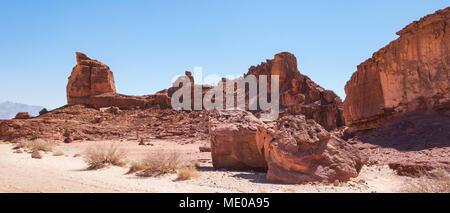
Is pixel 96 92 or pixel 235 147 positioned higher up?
pixel 96 92

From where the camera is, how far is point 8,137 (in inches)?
944

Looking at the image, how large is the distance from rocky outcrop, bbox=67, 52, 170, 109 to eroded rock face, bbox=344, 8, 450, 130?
30.9 meters

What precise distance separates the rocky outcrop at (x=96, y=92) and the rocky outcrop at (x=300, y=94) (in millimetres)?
16645

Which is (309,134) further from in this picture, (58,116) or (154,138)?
(58,116)

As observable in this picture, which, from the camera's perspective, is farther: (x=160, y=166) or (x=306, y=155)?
(x=160, y=166)

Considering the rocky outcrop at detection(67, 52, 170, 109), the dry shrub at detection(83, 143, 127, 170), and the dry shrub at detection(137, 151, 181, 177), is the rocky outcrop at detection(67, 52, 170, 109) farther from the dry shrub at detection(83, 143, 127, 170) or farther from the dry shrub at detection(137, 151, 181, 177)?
the dry shrub at detection(137, 151, 181, 177)

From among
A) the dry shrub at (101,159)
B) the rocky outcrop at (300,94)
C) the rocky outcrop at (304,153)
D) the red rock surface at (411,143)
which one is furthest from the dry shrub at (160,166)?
the rocky outcrop at (300,94)

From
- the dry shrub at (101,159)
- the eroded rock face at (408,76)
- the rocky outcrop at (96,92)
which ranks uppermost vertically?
the rocky outcrop at (96,92)

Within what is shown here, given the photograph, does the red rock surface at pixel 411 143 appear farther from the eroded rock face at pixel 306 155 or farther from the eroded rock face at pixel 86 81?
the eroded rock face at pixel 86 81

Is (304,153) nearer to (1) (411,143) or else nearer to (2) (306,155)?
(2) (306,155)

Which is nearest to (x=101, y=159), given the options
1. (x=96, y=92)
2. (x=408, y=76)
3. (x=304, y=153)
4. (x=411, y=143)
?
(x=304, y=153)

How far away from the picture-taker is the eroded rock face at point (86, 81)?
139 feet

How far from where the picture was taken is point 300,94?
123ft

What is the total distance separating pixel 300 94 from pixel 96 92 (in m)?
30.2
